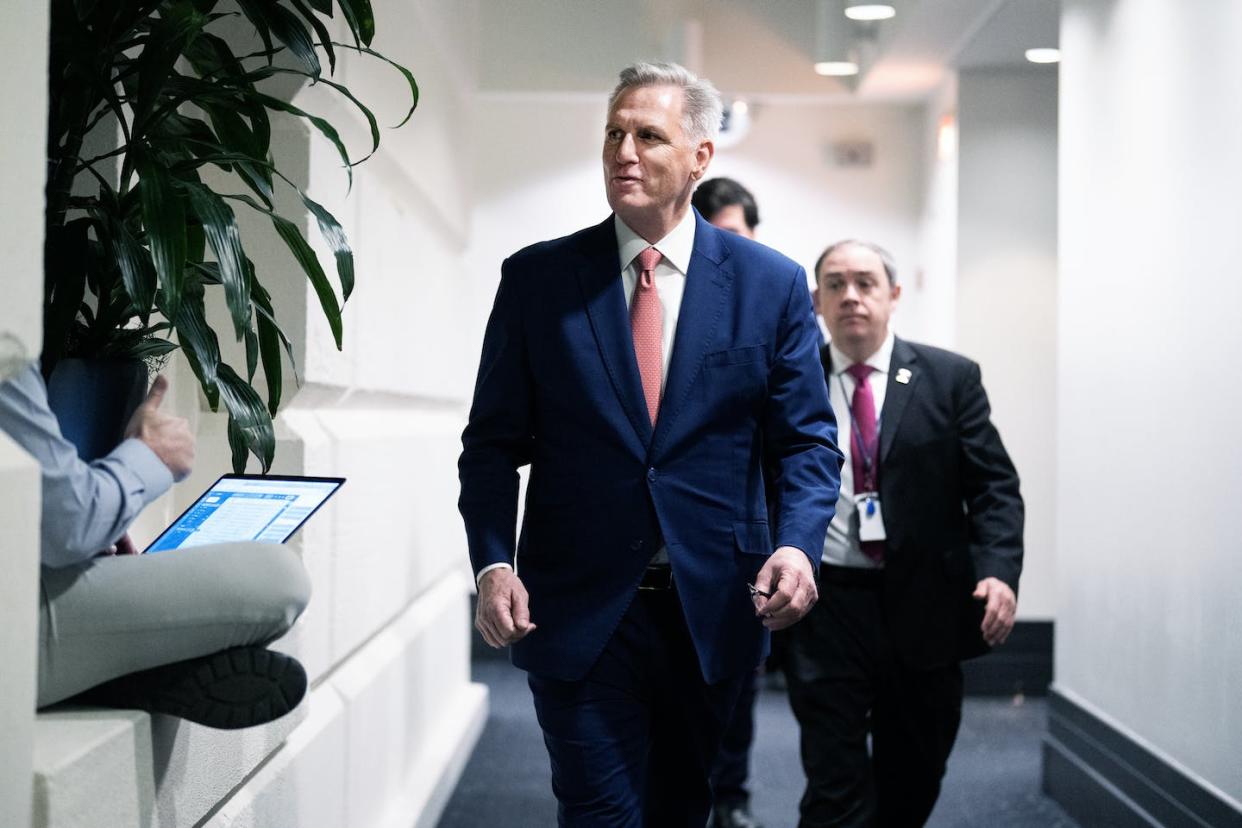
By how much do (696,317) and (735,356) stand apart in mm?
89

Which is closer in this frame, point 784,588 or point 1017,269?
point 784,588

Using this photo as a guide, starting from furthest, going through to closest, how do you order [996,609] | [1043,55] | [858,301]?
1. [1043,55]
2. [858,301]
3. [996,609]

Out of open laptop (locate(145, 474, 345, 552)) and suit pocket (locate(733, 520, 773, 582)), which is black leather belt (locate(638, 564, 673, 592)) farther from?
open laptop (locate(145, 474, 345, 552))

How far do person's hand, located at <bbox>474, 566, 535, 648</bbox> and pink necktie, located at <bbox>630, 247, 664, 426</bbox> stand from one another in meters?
0.35

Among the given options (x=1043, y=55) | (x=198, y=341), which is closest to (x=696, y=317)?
(x=198, y=341)

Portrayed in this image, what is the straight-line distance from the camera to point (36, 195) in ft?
4.64

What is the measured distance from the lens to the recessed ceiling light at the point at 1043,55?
19.7 feet

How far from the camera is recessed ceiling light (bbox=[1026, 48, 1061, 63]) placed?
19.7ft

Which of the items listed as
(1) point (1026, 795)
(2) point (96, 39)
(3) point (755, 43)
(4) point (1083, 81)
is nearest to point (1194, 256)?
(4) point (1083, 81)

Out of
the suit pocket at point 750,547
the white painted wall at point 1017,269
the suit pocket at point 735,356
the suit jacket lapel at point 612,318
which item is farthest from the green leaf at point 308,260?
the white painted wall at point 1017,269

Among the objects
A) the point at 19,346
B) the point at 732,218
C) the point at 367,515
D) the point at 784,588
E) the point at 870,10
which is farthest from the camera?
the point at 870,10

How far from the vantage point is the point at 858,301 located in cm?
328

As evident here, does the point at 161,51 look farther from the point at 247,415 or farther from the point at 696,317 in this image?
the point at 696,317

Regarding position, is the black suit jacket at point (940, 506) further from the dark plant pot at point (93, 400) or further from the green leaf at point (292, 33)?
the dark plant pot at point (93, 400)
